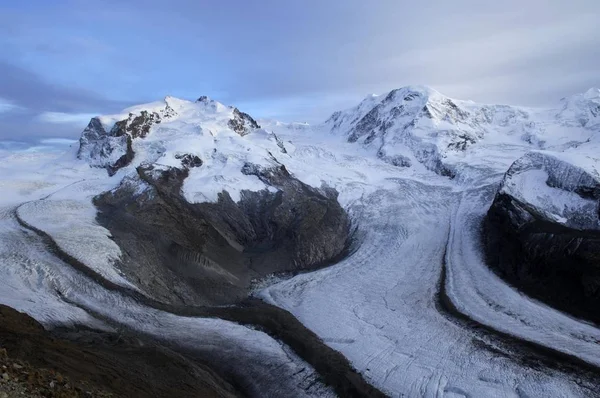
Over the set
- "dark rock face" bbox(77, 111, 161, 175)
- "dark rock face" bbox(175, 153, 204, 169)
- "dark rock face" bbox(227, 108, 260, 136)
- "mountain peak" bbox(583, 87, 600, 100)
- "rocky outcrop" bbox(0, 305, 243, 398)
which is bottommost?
"rocky outcrop" bbox(0, 305, 243, 398)

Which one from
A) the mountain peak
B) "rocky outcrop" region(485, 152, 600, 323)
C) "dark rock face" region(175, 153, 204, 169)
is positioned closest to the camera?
"rocky outcrop" region(485, 152, 600, 323)

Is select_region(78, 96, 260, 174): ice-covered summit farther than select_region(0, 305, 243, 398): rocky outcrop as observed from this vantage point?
Yes

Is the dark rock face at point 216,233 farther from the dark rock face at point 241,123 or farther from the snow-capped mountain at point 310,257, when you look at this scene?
the dark rock face at point 241,123

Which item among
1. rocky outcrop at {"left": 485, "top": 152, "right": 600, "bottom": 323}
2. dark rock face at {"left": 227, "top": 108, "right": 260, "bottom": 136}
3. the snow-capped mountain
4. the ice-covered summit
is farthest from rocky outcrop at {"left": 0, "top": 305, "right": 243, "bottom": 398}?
dark rock face at {"left": 227, "top": 108, "right": 260, "bottom": 136}

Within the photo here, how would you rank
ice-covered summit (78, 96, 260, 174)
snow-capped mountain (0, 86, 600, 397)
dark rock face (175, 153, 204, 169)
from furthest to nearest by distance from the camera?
ice-covered summit (78, 96, 260, 174) → dark rock face (175, 153, 204, 169) → snow-capped mountain (0, 86, 600, 397)

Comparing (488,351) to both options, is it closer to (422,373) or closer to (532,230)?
(422,373)

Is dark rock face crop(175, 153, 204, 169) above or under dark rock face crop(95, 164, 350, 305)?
above

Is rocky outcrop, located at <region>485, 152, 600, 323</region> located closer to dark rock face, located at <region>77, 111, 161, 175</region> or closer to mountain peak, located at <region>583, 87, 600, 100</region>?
dark rock face, located at <region>77, 111, 161, 175</region>
